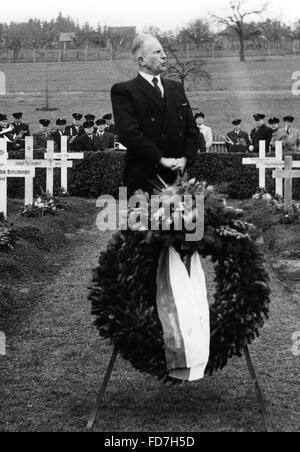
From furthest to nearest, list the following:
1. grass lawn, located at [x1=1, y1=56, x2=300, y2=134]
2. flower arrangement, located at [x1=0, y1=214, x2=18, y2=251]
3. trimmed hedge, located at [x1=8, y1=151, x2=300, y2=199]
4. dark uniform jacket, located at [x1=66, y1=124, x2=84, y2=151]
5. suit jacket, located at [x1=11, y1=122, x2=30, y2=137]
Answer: grass lawn, located at [x1=1, y1=56, x2=300, y2=134], suit jacket, located at [x1=11, y1=122, x2=30, y2=137], dark uniform jacket, located at [x1=66, y1=124, x2=84, y2=151], trimmed hedge, located at [x1=8, y1=151, x2=300, y2=199], flower arrangement, located at [x1=0, y1=214, x2=18, y2=251]

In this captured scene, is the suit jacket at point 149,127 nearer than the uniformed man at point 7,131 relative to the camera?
Yes

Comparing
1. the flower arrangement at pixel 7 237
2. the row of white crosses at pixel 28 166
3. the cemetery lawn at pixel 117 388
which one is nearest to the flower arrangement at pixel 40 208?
the row of white crosses at pixel 28 166

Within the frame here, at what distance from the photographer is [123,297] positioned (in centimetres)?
539

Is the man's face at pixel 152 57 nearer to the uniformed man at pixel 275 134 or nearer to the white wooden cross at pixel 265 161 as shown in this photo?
the white wooden cross at pixel 265 161

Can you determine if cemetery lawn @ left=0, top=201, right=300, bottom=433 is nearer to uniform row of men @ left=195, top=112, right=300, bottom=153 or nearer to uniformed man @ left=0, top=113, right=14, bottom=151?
uniform row of men @ left=195, top=112, right=300, bottom=153

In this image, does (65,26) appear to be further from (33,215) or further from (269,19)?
(33,215)

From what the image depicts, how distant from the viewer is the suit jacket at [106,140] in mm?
23094

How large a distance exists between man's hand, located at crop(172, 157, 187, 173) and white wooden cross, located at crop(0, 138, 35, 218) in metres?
8.24

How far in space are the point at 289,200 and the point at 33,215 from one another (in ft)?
15.3

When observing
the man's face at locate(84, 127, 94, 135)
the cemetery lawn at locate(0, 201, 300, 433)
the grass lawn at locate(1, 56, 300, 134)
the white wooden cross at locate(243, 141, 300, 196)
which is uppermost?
the grass lawn at locate(1, 56, 300, 134)

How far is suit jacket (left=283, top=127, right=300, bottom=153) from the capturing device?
21094mm

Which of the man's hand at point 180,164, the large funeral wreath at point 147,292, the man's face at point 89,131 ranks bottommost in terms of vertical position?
the large funeral wreath at point 147,292

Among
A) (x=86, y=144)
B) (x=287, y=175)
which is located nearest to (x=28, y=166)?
(x=287, y=175)

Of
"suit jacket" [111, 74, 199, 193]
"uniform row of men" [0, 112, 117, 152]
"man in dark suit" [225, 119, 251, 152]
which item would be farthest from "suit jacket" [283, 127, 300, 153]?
"suit jacket" [111, 74, 199, 193]
